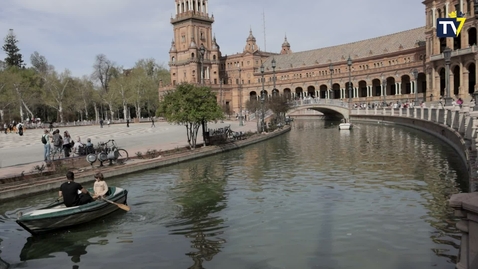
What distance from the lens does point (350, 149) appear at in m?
27.9

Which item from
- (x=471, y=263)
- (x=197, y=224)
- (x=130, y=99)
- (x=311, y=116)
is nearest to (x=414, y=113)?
(x=197, y=224)

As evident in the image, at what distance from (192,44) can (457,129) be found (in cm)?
8245

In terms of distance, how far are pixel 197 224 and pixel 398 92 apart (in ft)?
235

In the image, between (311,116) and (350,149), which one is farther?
(311,116)

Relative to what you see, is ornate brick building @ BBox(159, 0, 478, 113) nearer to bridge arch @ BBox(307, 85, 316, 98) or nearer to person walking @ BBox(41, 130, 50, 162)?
bridge arch @ BBox(307, 85, 316, 98)

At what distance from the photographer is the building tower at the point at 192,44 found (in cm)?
10044

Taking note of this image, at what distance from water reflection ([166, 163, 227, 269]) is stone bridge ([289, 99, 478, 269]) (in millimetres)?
5156

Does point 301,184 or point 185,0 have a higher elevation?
point 185,0

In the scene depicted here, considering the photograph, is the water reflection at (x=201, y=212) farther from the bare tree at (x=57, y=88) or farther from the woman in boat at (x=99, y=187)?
the bare tree at (x=57, y=88)

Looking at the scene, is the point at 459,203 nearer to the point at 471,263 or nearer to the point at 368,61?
the point at 471,263

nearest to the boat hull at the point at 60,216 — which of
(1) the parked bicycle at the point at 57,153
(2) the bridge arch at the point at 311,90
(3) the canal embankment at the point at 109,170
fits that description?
(3) the canal embankment at the point at 109,170

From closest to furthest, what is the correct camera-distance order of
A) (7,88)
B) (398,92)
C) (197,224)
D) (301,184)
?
(197,224), (301,184), (7,88), (398,92)

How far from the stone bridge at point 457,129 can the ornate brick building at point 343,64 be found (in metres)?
7.61

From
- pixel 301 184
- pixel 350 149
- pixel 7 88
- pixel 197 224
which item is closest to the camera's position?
pixel 197 224
